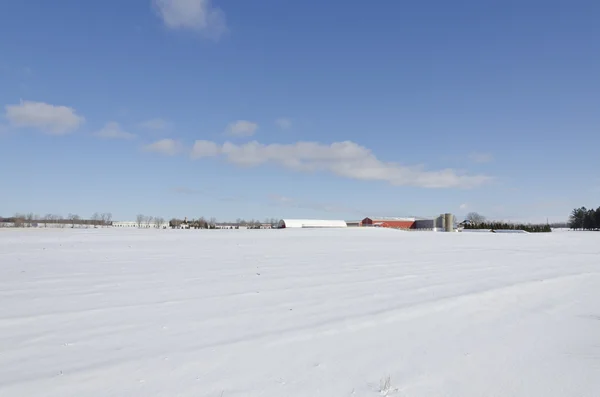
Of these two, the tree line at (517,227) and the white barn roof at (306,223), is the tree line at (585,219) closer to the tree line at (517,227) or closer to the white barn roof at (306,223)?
the tree line at (517,227)

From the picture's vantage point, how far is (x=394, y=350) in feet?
16.7

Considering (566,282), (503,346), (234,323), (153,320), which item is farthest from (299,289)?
(566,282)

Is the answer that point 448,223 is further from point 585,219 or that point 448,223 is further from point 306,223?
point 585,219

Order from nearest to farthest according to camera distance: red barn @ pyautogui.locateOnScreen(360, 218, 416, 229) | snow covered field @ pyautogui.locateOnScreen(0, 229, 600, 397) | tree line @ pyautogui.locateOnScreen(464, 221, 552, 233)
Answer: snow covered field @ pyautogui.locateOnScreen(0, 229, 600, 397) < tree line @ pyautogui.locateOnScreen(464, 221, 552, 233) < red barn @ pyautogui.locateOnScreen(360, 218, 416, 229)

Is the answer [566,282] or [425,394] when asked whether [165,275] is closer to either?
[425,394]

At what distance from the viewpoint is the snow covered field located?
4031mm

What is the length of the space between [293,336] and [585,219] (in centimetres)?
10908

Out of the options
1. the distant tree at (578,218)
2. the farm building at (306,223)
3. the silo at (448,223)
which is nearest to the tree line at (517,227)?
the silo at (448,223)

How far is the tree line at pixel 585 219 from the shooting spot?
83375 millimetres

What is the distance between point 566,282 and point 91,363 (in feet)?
38.7

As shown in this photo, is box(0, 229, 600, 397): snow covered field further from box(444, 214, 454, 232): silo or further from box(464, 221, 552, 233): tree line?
box(464, 221, 552, 233): tree line

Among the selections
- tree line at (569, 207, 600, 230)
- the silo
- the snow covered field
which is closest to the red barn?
the silo

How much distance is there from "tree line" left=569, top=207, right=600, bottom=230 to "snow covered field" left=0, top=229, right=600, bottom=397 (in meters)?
91.7

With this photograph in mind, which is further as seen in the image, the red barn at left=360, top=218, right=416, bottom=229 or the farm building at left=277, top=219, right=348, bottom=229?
the red barn at left=360, top=218, right=416, bottom=229
